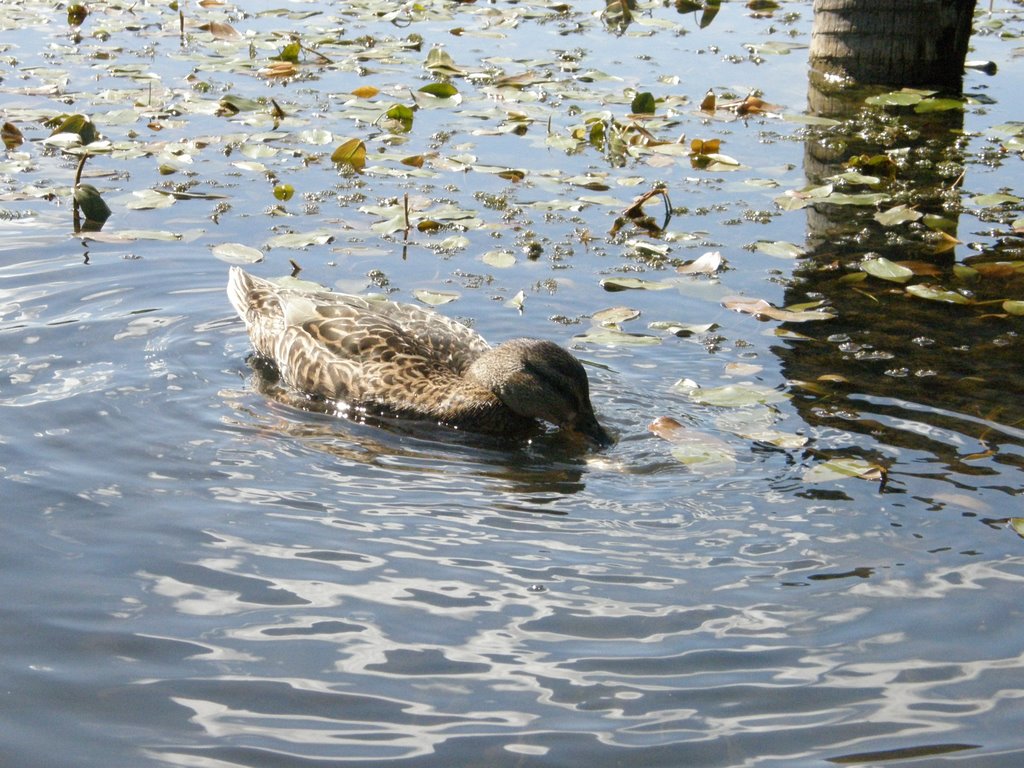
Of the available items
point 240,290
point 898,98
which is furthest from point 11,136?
point 898,98

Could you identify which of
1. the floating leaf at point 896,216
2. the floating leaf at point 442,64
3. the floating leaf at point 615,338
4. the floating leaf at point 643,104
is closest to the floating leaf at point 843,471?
the floating leaf at point 615,338

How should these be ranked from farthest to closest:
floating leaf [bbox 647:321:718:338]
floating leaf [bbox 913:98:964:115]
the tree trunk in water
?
the tree trunk in water → floating leaf [bbox 913:98:964:115] → floating leaf [bbox 647:321:718:338]

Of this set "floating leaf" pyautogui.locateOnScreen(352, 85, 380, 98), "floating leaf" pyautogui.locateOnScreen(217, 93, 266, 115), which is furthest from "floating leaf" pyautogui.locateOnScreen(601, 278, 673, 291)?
"floating leaf" pyautogui.locateOnScreen(217, 93, 266, 115)

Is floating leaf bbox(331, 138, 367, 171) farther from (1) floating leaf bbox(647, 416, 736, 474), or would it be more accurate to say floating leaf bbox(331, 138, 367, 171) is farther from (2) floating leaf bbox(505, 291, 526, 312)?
(1) floating leaf bbox(647, 416, 736, 474)

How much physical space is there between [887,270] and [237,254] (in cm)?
362

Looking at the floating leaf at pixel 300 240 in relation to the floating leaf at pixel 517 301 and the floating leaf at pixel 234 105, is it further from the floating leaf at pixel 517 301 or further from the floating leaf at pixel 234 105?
the floating leaf at pixel 234 105

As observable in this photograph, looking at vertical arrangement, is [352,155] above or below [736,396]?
above

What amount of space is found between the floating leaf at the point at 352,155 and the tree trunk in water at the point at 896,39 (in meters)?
4.27

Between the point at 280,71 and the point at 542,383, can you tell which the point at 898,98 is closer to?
the point at 280,71

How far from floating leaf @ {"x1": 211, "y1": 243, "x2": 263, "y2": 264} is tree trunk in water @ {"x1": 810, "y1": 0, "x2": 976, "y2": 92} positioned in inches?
221

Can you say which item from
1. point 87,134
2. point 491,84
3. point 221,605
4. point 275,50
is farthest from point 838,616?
point 275,50

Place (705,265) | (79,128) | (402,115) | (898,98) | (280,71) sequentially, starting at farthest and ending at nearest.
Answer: (280,71) < (898,98) < (402,115) < (79,128) < (705,265)

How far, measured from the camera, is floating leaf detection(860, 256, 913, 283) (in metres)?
7.38

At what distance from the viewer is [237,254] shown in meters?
7.73
